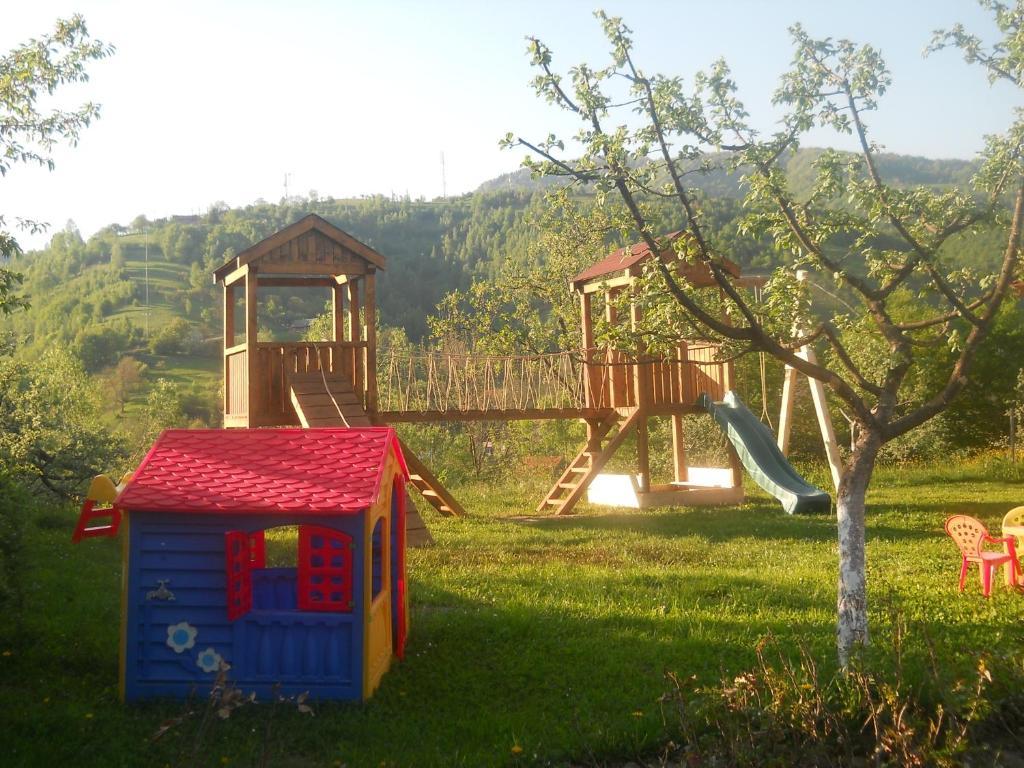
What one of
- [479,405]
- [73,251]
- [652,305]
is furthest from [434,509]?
[73,251]

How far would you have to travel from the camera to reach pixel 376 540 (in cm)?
780

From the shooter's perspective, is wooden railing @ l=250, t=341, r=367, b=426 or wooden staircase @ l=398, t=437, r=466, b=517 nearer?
wooden railing @ l=250, t=341, r=367, b=426

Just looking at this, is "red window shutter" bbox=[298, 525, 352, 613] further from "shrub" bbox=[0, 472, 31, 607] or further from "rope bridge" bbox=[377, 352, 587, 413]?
"rope bridge" bbox=[377, 352, 587, 413]

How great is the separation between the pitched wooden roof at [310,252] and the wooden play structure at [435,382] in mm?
18

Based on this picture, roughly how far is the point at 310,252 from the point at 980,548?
9923mm

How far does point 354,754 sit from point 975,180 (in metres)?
6.01

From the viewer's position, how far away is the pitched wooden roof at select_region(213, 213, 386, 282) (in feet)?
46.3

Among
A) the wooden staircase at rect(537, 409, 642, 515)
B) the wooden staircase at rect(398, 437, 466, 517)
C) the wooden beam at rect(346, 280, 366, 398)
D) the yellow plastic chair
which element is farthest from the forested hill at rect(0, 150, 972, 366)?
the yellow plastic chair

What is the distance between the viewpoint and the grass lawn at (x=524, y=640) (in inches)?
221

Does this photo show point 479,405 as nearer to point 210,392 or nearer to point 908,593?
point 908,593

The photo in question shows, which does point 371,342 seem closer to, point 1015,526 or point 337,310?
point 337,310

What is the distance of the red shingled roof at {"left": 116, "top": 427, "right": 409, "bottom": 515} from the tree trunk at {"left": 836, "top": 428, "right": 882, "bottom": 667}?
3.30 m

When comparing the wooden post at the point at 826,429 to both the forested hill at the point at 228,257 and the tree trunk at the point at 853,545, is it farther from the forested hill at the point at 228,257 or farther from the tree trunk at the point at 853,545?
the forested hill at the point at 228,257

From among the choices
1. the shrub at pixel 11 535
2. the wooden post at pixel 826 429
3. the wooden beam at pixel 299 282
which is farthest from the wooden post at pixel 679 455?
the shrub at pixel 11 535
